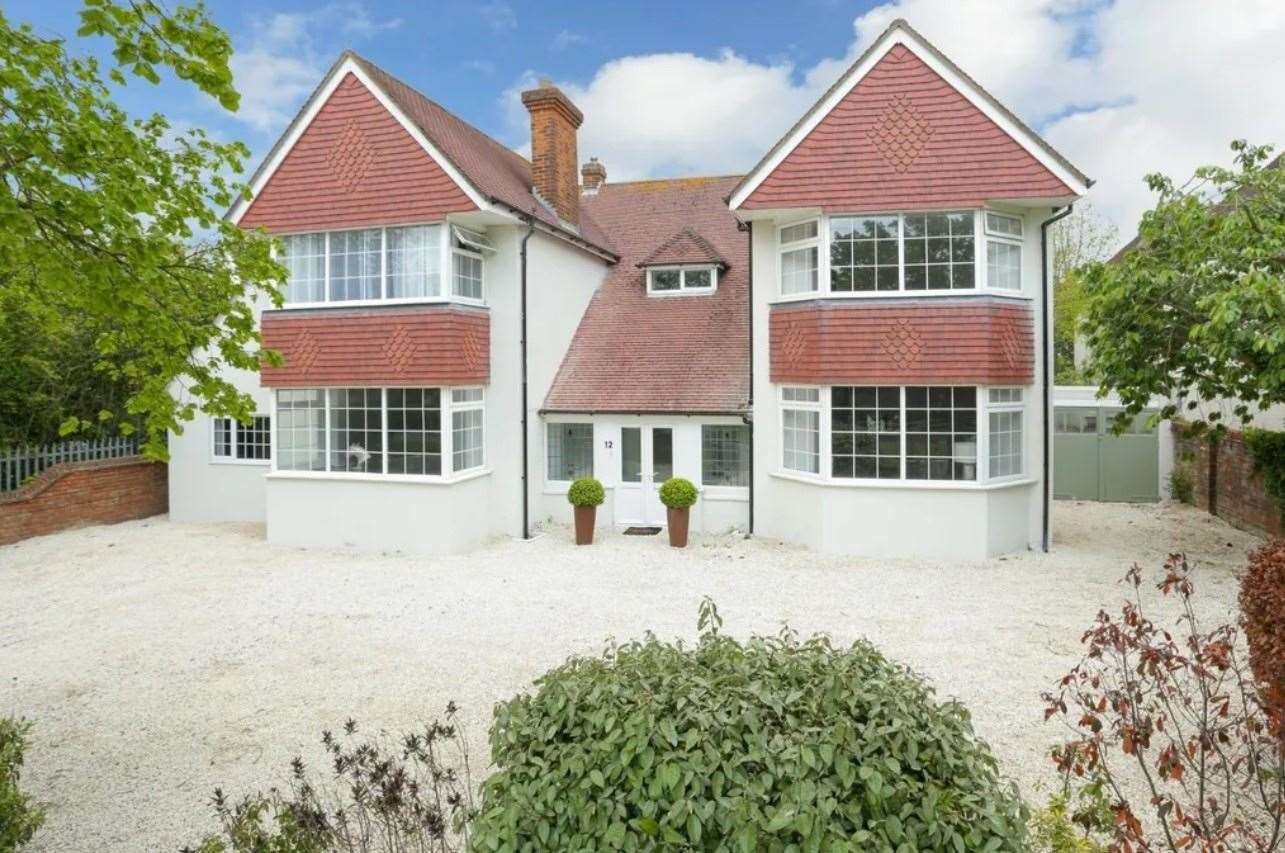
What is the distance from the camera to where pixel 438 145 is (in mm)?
14703

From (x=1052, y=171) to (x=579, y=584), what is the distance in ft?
35.6

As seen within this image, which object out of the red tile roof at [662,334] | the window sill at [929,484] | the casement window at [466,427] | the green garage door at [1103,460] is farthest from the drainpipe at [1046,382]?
the casement window at [466,427]

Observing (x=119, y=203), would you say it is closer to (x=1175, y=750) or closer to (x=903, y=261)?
(x=1175, y=750)

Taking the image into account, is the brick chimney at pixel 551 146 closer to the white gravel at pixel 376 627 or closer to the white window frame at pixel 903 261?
the white window frame at pixel 903 261

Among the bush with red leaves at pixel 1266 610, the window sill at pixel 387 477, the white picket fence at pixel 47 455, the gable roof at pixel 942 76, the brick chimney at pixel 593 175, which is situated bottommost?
the bush with red leaves at pixel 1266 610

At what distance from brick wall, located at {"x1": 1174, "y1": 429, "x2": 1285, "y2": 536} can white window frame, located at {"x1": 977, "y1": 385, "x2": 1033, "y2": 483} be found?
2.85 metres

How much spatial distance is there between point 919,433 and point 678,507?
4723 millimetres

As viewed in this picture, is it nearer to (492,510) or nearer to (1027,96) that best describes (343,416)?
(492,510)

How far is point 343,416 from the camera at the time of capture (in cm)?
1557

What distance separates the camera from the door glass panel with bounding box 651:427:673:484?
16953 mm

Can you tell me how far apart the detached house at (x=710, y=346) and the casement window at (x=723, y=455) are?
0.05 metres

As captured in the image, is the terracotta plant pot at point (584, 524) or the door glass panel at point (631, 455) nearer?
the terracotta plant pot at point (584, 524)

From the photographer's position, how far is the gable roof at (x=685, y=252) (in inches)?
737

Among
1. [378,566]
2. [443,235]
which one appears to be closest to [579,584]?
[378,566]
